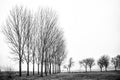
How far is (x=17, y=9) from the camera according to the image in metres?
20.0

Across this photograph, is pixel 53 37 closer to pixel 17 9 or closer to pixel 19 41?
pixel 19 41

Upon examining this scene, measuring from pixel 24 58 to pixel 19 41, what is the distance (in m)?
3.44

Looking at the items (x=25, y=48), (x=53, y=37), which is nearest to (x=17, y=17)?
(x=25, y=48)

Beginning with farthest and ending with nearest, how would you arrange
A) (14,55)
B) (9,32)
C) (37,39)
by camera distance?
(37,39) < (14,55) < (9,32)

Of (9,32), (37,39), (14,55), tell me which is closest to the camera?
(9,32)

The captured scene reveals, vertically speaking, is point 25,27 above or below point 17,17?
below

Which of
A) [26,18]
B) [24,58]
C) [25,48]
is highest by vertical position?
[26,18]

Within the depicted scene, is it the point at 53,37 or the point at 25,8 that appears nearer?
the point at 25,8

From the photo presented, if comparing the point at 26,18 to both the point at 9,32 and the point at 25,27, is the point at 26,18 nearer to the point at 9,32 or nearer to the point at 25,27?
the point at 25,27

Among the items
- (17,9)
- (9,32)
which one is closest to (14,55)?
(9,32)

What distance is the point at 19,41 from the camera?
20.0 meters

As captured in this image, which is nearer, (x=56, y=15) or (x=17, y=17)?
(x=17, y=17)

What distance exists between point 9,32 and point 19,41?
2.30 meters

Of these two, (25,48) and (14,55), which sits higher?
(25,48)
